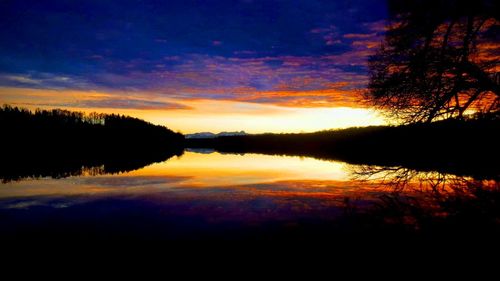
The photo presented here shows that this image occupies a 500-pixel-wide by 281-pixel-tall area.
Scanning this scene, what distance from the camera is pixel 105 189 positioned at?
12.7m

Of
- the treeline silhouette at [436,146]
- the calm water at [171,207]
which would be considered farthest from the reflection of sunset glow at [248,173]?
the treeline silhouette at [436,146]

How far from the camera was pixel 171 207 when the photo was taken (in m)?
9.23

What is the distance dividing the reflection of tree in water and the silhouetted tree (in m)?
2.31

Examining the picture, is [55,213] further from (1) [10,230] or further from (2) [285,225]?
(2) [285,225]

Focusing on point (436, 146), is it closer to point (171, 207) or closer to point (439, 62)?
point (439, 62)

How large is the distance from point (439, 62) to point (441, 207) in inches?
209

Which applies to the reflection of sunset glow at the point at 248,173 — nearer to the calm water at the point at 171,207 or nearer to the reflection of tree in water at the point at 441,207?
the calm water at the point at 171,207

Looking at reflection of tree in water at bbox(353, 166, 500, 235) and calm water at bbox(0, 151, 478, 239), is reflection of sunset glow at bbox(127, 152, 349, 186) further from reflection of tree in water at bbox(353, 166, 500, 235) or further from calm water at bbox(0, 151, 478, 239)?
reflection of tree in water at bbox(353, 166, 500, 235)

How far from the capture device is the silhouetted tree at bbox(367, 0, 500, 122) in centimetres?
1067

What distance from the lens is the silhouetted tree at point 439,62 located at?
1067 cm

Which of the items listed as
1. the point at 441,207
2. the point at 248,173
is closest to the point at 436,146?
the point at 248,173

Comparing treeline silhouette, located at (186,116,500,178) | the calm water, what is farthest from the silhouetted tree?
the calm water

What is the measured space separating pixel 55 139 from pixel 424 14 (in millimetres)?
60687

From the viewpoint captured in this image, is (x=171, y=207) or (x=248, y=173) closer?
(x=171, y=207)
